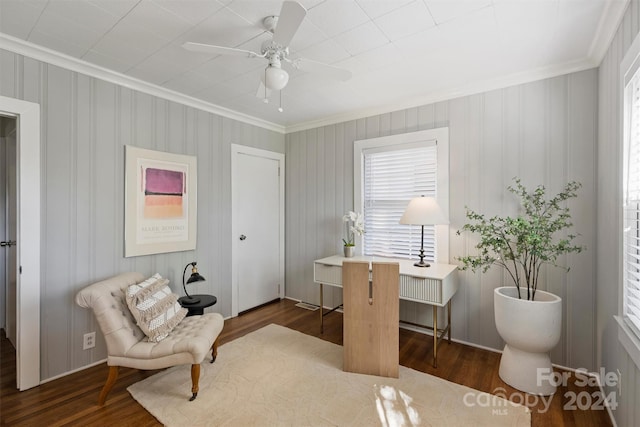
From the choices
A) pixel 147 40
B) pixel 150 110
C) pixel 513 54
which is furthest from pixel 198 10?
pixel 513 54

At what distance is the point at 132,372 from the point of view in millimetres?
2357

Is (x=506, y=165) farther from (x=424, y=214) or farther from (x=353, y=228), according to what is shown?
(x=353, y=228)

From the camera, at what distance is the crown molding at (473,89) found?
2357 mm

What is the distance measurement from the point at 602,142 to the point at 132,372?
3974 mm

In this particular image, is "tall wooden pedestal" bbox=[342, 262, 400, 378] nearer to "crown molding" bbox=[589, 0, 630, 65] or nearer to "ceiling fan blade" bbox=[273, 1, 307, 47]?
"ceiling fan blade" bbox=[273, 1, 307, 47]

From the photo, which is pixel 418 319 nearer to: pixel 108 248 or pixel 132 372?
pixel 132 372

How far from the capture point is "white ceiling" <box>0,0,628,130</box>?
172cm

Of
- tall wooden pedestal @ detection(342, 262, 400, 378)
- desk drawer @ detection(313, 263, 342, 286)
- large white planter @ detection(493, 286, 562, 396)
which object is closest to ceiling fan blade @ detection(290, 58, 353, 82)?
tall wooden pedestal @ detection(342, 262, 400, 378)

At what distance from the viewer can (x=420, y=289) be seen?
2.51m

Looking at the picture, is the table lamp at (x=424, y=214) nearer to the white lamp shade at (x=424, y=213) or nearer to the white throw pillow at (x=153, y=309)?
the white lamp shade at (x=424, y=213)

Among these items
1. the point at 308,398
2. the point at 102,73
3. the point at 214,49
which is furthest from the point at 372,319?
the point at 102,73

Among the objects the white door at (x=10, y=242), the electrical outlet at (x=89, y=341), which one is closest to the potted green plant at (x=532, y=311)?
the electrical outlet at (x=89, y=341)

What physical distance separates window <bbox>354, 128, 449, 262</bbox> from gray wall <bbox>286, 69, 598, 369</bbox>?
99 mm

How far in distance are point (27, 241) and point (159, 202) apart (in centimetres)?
98
